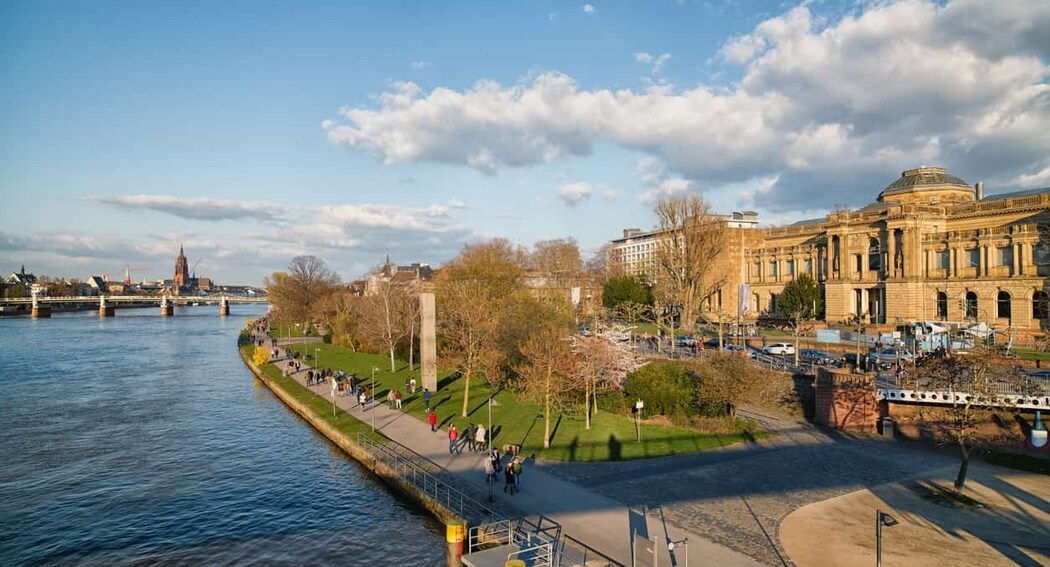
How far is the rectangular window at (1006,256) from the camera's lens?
A: 5819cm

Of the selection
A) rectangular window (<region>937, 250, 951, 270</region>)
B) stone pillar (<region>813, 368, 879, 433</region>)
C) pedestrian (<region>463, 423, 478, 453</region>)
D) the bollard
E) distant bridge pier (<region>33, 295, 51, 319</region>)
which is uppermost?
rectangular window (<region>937, 250, 951, 270</region>)

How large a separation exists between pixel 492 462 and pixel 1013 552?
14.7m

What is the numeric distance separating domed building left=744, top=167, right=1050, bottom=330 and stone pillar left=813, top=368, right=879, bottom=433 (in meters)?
32.8

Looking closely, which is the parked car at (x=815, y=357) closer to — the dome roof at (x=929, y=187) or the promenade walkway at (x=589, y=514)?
the promenade walkway at (x=589, y=514)

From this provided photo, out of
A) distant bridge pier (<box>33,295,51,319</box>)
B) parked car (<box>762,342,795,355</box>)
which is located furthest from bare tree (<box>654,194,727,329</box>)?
distant bridge pier (<box>33,295,51,319</box>)

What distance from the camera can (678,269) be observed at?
219 ft

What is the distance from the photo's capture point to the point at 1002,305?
58500mm

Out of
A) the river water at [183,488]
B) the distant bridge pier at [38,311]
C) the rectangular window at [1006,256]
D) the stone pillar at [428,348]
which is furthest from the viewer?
the distant bridge pier at [38,311]

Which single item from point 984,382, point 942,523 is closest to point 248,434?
Answer: point 942,523

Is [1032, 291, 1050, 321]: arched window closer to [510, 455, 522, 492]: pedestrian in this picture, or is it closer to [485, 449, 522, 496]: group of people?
[510, 455, 522, 492]: pedestrian

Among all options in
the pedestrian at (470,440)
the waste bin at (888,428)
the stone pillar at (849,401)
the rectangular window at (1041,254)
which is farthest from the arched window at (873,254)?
the pedestrian at (470,440)

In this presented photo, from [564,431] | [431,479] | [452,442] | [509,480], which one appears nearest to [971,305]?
[564,431]

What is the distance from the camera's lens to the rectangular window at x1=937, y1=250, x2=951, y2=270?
63.4m

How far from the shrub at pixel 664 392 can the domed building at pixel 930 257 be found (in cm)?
3859
